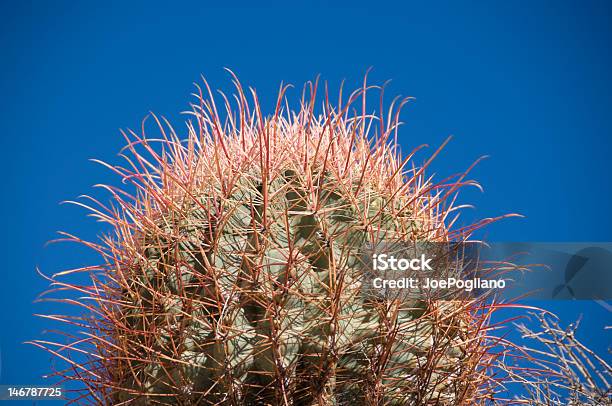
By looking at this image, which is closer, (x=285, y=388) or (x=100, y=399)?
(x=285, y=388)

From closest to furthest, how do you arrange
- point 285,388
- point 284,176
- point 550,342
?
1. point 285,388
2. point 284,176
3. point 550,342

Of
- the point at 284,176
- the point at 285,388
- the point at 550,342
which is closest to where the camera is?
the point at 285,388

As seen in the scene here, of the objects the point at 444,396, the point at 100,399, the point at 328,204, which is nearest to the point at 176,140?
the point at 328,204

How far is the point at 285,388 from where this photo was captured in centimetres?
81

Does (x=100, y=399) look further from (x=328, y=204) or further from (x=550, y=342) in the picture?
(x=550, y=342)

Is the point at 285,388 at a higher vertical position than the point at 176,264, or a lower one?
lower

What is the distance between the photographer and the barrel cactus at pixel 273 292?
81 centimetres

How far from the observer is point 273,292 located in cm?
80

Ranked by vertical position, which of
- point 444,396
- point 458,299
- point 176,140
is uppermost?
point 176,140

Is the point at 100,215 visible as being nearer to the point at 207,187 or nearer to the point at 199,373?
the point at 207,187

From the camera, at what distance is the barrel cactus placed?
2.66ft

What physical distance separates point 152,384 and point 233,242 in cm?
19

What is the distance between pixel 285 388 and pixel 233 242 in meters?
0.17

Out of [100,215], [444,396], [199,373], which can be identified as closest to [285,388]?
[199,373]
